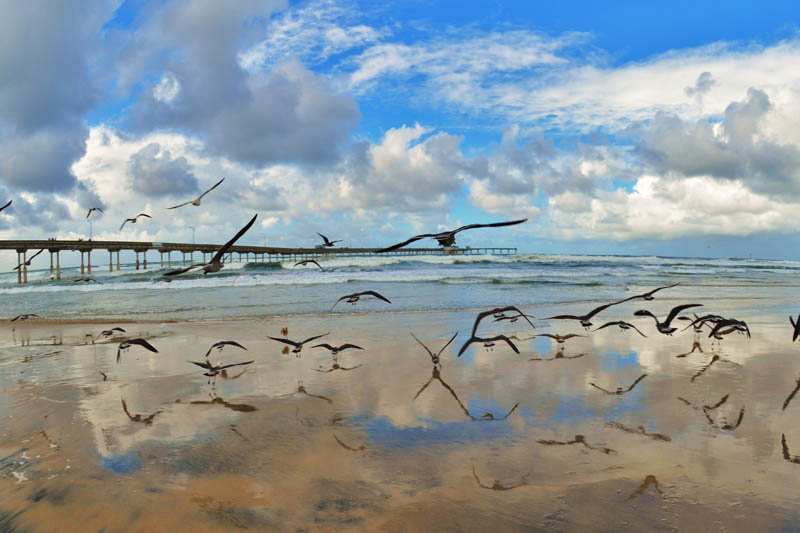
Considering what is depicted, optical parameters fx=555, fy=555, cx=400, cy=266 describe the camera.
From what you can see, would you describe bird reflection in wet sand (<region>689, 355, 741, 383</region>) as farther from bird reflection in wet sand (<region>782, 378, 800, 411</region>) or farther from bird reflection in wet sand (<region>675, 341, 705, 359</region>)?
bird reflection in wet sand (<region>782, 378, 800, 411</region>)

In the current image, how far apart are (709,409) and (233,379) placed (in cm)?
533

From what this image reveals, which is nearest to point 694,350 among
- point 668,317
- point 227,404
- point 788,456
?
point 668,317

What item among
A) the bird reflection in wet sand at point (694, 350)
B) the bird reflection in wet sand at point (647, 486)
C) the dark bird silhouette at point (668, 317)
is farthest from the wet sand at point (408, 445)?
the dark bird silhouette at point (668, 317)

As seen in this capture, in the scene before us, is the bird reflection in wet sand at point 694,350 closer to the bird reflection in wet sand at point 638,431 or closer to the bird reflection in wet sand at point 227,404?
the bird reflection in wet sand at point 638,431

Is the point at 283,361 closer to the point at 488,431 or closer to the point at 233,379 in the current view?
the point at 233,379

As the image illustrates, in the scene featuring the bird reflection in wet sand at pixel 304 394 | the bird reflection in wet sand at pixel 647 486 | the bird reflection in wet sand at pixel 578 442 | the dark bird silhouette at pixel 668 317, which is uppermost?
the dark bird silhouette at pixel 668 317

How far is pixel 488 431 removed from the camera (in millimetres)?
4703

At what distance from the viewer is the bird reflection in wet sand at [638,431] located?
443cm

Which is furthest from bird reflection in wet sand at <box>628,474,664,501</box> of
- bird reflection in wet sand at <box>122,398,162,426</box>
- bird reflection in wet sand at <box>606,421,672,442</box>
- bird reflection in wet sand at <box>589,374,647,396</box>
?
bird reflection in wet sand at <box>122,398,162,426</box>

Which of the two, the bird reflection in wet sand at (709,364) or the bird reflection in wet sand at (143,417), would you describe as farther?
the bird reflection in wet sand at (709,364)

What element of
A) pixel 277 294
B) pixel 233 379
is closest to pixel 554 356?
pixel 233 379

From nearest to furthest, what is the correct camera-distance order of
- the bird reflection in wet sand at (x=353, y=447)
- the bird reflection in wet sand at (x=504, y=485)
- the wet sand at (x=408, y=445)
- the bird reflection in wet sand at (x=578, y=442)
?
the wet sand at (x=408, y=445) < the bird reflection in wet sand at (x=504, y=485) < the bird reflection in wet sand at (x=578, y=442) < the bird reflection in wet sand at (x=353, y=447)

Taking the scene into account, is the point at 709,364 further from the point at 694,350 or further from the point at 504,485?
the point at 504,485

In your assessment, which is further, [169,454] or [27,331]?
[27,331]
